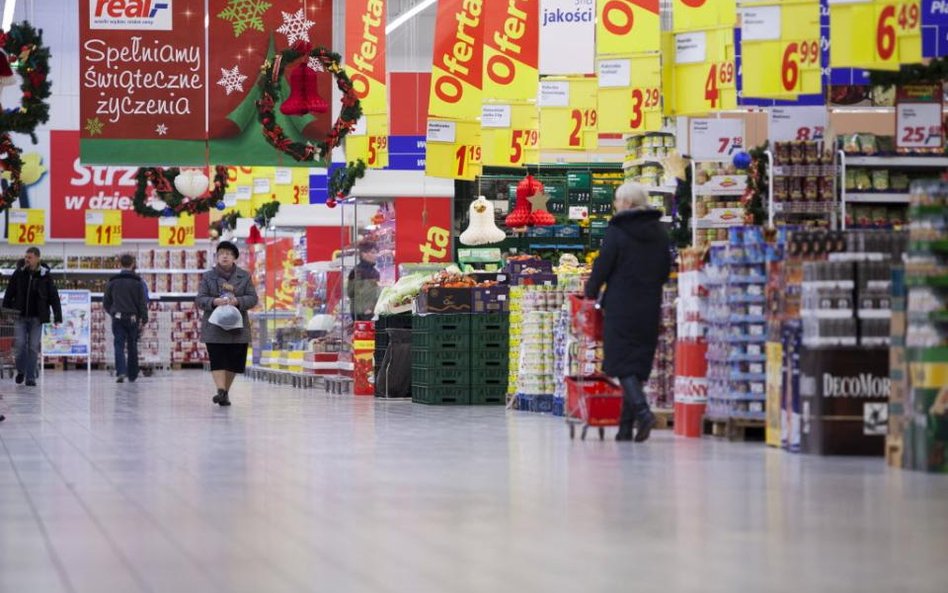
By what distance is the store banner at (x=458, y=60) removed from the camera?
62.4 feet

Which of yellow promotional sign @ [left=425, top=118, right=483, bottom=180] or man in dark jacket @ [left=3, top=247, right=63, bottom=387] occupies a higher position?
yellow promotional sign @ [left=425, top=118, right=483, bottom=180]

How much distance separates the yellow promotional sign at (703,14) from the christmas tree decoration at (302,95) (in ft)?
13.2

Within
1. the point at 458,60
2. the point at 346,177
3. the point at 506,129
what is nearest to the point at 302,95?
the point at 458,60

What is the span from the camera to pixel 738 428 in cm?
1117

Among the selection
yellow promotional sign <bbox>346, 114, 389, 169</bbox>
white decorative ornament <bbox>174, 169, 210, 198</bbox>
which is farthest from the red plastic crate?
white decorative ornament <bbox>174, 169, 210, 198</bbox>

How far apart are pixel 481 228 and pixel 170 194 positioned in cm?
666

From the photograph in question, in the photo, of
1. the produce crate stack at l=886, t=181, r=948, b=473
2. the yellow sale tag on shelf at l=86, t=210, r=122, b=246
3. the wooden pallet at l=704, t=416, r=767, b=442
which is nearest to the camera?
the produce crate stack at l=886, t=181, r=948, b=473

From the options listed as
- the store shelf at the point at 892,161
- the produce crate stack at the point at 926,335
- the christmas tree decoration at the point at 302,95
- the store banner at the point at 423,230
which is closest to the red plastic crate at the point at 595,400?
the produce crate stack at the point at 926,335

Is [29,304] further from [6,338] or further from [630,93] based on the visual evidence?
[630,93]

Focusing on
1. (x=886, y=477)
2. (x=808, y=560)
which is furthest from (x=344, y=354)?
(x=808, y=560)

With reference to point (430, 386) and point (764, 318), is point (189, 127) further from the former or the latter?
point (764, 318)

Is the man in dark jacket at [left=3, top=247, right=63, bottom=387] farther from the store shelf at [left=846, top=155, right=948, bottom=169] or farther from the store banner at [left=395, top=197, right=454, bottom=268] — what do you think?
the store shelf at [left=846, top=155, right=948, bottom=169]

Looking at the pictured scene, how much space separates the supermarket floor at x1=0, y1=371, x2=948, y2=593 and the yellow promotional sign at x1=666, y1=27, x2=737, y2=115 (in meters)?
3.79

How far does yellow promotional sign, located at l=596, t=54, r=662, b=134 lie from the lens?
15.7 metres
